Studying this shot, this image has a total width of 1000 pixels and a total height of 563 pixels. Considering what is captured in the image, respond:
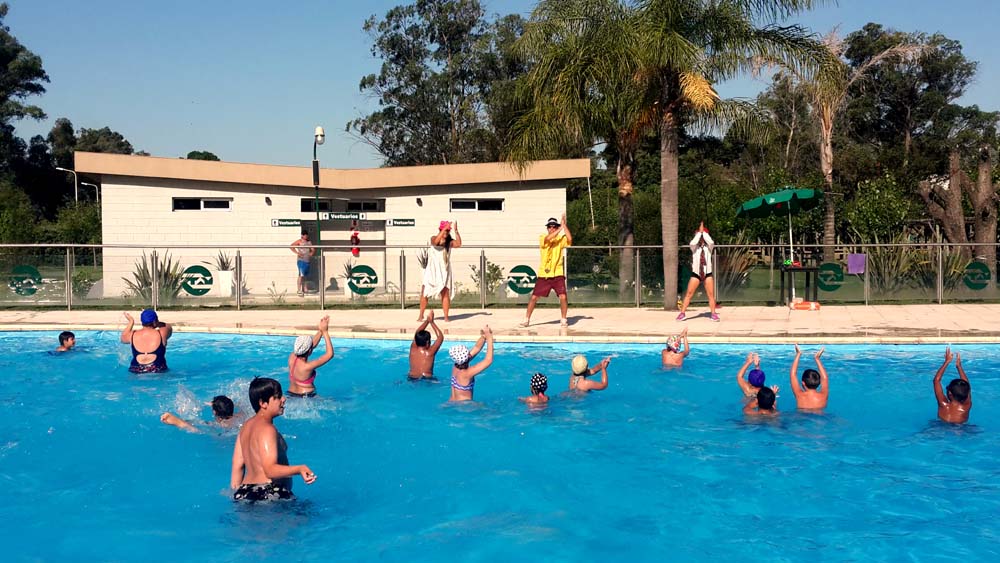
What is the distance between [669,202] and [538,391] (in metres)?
9.50

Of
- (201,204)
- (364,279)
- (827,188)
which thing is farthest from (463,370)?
(827,188)

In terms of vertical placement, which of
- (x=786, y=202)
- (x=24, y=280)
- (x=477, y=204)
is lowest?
(x=24, y=280)

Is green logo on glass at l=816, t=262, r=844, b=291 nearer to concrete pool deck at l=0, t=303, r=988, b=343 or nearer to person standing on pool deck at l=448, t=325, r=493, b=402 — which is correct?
concrete pool deck at l=0, t=303, r=988, b=343

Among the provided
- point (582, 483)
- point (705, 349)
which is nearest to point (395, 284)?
point (705, 349)

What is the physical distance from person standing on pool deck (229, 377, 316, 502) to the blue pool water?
0.77 feet

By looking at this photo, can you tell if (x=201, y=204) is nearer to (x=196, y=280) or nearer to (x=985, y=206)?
(x=196, y=280)

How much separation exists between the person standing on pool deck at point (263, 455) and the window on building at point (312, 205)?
1912cm

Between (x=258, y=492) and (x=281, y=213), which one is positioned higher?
(x=281, y=213)

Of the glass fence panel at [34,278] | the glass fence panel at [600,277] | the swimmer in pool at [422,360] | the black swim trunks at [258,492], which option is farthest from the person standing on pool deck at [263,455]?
the glass fence panel at [34,278]

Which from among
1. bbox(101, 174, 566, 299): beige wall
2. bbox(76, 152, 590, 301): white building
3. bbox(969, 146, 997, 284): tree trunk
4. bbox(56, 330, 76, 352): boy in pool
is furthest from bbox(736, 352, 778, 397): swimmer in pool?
bbox(969, 146, 997, 284): tree trunk

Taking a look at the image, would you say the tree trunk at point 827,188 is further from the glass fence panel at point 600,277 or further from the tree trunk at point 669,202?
the tree trunk at point 669,202

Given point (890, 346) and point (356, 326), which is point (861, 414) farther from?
point (356, 326)

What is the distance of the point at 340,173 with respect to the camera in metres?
Result: 24.9

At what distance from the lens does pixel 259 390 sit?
6.66m
